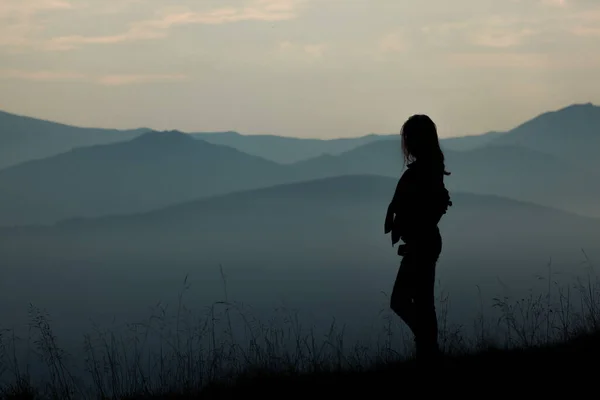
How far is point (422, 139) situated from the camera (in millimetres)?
5840

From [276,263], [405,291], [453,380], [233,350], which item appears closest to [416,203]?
[405,291]

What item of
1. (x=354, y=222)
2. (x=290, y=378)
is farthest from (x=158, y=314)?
(x=354, y=222)

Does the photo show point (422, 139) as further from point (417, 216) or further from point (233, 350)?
point (233, 350)

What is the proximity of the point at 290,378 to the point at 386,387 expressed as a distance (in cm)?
88

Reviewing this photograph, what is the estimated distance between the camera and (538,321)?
8.49 m

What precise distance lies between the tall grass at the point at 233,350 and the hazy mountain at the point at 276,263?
1.46m

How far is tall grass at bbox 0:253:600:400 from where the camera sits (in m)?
6.85

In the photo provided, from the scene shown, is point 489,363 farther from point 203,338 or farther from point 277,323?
point 203,338

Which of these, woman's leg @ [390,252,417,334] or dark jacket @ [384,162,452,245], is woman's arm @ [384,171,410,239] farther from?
woman's leg @ [390,252,417,334]

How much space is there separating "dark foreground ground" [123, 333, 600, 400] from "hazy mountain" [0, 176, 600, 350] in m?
2.65

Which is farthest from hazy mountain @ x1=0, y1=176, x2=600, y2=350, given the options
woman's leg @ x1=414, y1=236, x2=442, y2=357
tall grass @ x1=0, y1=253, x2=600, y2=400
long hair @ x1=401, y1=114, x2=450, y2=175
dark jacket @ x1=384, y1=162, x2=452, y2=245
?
long hair @ x1=401, y1=114, x2=450, y2=175

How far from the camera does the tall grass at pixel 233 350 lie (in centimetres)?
685

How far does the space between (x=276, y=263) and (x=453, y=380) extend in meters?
97.3

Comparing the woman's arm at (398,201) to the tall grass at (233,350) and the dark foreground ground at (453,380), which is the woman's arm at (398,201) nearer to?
the dark foreground ground at (453,380)
